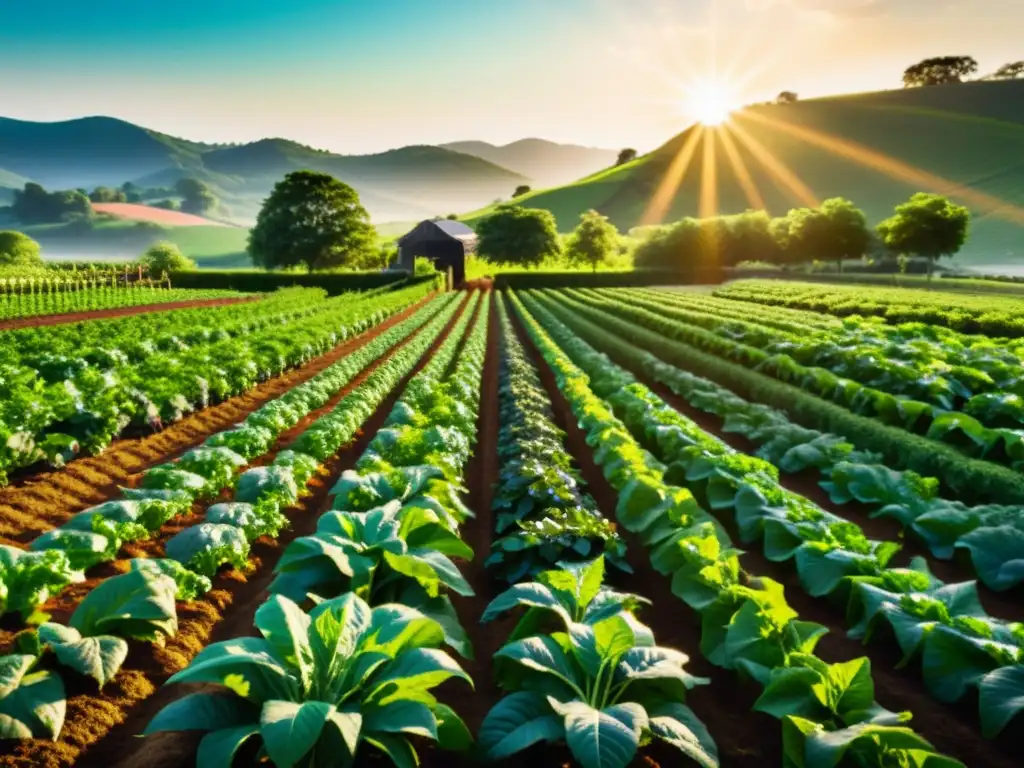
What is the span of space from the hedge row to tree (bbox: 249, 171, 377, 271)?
26.7 feet

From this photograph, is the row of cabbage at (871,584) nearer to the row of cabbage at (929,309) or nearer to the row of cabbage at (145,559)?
the row of cabbage at (145,559)

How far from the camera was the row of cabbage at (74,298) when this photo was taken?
31.3m

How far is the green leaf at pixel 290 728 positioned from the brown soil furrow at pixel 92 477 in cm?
505

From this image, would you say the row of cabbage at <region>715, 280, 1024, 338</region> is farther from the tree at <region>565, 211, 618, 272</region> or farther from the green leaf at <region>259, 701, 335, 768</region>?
the tree at <region>565, 211, 618, 272</region>

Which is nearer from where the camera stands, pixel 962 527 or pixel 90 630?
pixel 90 630

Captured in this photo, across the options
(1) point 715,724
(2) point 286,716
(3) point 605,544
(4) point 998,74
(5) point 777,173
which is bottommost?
(1) point 715,724

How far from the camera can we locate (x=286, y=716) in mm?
2795

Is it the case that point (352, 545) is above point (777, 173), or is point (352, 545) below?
below

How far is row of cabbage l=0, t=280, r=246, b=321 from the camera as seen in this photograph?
31328 millimetres

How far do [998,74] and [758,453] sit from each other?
683 feet

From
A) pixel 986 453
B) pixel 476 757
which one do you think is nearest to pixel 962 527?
pixel 986 453

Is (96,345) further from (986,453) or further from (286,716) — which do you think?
(986,453)

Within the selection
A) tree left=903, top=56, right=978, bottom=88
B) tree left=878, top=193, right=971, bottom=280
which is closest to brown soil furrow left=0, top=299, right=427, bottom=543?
tree left=878, top=193, right=971, bottom=280

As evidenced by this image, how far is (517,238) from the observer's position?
86438 millimetres
